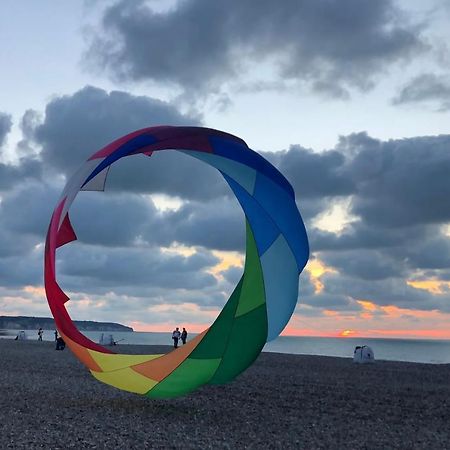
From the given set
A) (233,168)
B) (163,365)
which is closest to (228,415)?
(163,365)

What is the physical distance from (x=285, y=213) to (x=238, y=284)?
1829 mm

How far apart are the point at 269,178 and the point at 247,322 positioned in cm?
313

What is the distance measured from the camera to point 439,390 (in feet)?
68.1

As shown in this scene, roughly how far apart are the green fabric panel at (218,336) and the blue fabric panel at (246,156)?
2585 millimetres

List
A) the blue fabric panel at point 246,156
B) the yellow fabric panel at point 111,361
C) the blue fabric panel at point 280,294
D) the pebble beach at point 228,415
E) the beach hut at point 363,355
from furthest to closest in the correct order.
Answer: the beach hut at point 363,355 < the blue fabric panel at point 246,156 < the blue fabric panel at point 280,294 < the yellow fabric panel at point 111,361 < the pebble beach at point 228,415

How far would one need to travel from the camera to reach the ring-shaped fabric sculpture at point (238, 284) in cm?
1251

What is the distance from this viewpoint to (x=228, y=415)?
523 inches

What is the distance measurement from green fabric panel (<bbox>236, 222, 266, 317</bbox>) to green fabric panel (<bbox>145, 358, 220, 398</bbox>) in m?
1.36

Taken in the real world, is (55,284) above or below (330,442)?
above

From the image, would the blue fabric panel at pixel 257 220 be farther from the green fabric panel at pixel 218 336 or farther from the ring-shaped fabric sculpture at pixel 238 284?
the green fabric panel at pixel 218 336

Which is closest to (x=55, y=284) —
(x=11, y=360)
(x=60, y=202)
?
(x=60, y=202)

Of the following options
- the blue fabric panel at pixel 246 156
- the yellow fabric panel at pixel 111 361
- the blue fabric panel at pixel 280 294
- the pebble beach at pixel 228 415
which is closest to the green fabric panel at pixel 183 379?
the pebble beach at pixel 228 415

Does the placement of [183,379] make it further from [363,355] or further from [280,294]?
[363,355]

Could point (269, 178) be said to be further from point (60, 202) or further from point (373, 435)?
point (373, 435)
